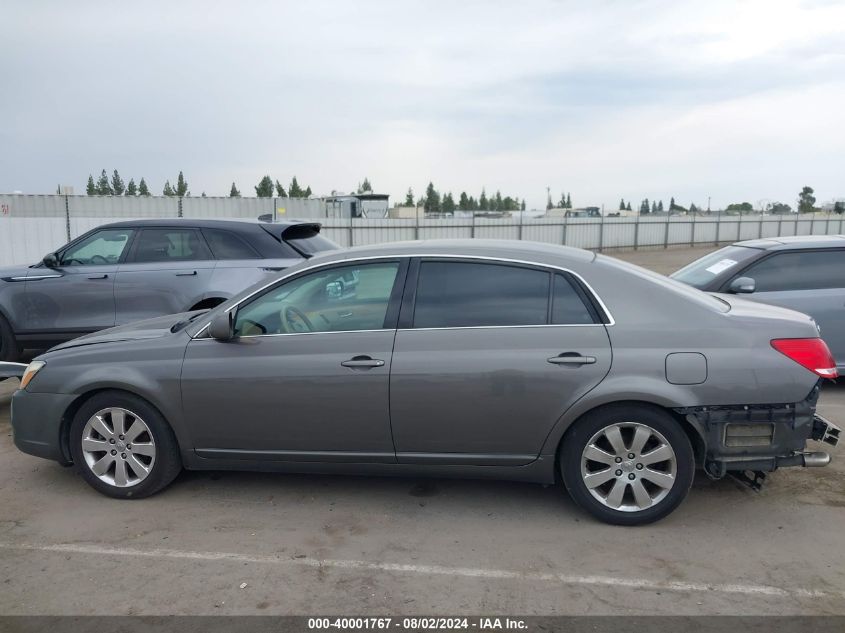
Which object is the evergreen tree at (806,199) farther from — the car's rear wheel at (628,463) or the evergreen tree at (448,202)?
the car's rear wheel at (628,463)

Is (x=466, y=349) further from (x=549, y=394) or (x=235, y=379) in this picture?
(x=235, y=379)

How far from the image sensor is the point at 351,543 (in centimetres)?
391

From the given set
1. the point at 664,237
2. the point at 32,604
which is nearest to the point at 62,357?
the point at 32,604

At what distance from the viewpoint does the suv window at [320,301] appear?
4309 mm

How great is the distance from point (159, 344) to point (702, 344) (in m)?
3.25

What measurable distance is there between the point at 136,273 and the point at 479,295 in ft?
16.6

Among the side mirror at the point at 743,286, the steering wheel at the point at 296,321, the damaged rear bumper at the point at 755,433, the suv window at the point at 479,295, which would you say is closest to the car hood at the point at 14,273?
the steering wheel at the point at 296,321

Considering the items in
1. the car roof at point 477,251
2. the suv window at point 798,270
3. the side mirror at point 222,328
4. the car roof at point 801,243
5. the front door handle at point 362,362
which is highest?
the car roof at point 801,243

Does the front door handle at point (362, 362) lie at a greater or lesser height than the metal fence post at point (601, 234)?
lesser

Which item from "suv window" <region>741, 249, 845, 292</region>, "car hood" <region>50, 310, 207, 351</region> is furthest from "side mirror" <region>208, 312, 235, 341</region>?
"suv window" <region>741, 249, 845, 292</region>

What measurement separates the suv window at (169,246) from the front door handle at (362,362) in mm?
4146

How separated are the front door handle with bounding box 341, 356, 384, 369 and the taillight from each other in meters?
2.22

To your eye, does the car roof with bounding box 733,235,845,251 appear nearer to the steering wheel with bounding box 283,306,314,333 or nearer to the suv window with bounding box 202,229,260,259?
the steering wheel with bounding box 283,306,314,333

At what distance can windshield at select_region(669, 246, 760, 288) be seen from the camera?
23.5 ft
